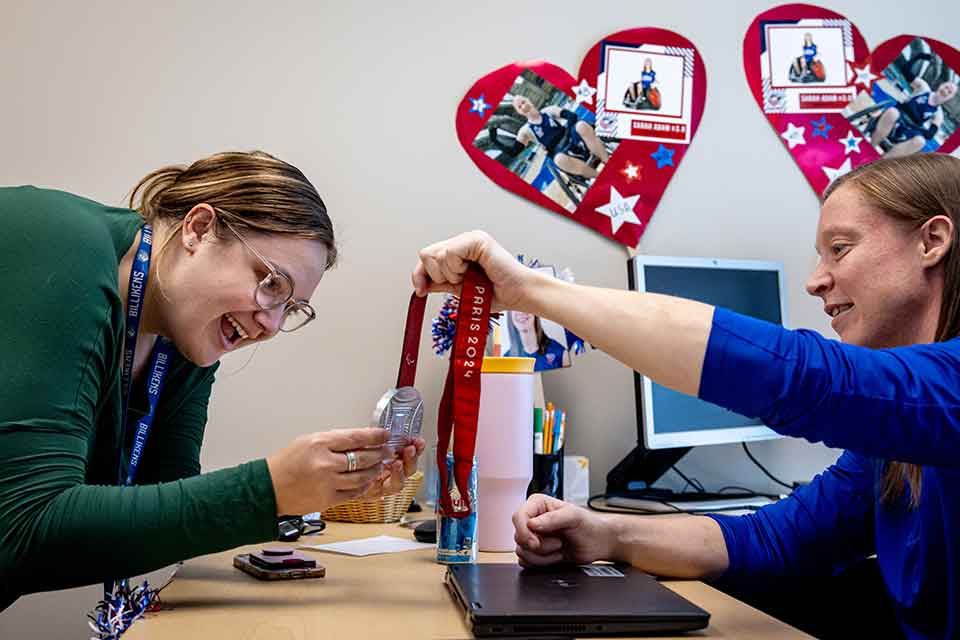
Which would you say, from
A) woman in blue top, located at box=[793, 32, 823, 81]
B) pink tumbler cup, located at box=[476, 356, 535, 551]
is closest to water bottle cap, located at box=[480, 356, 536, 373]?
pink tumbler cup, located at box=[476, 356, 535, 551]

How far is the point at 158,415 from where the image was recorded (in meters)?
1.55

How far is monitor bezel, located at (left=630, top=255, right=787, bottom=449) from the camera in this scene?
2.03m

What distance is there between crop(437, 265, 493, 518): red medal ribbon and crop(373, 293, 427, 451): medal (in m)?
0.05

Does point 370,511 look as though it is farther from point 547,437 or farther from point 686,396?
point 686,396

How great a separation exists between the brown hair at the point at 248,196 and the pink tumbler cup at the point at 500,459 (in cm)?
38

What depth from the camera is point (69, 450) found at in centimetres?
107

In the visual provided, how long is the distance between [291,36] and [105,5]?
41 centimetres

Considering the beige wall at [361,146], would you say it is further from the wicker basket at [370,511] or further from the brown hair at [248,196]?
the brown hair at [248,196]

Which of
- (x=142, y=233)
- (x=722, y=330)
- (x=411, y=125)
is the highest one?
(x=411, y=125)

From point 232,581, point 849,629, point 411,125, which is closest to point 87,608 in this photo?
point 232,581

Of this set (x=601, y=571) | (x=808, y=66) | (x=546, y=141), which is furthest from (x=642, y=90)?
(x=601, y=571)

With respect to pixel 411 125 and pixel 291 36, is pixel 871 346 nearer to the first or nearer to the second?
pixel 411 125

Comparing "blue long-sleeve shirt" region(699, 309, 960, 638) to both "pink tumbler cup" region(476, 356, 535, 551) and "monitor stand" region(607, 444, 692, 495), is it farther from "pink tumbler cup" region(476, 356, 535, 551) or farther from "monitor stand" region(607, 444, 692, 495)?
"monitor stand" region(607, 444, 692, 495)

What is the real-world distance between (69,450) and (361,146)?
1247 millimetres
